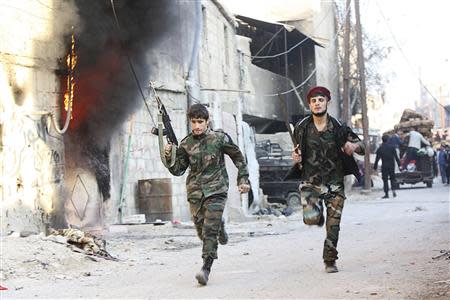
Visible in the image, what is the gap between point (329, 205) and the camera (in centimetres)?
573

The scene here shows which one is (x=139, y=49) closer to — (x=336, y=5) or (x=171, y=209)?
(x=171, y=209)

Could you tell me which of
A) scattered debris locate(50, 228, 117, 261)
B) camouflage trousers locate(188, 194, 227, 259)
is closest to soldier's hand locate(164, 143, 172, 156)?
camouflage trousers locate(188, 194, 227, 259)

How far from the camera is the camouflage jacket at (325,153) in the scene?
5746mm

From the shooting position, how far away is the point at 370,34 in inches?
1415

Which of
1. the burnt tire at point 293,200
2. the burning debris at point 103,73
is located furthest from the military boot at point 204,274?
the burnt tire at point 293,200

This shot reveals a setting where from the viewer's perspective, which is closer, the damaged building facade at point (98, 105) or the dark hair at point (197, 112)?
the dark hair at point (197, 112)

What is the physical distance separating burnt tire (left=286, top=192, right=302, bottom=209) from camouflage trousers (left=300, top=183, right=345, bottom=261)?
1236 cm

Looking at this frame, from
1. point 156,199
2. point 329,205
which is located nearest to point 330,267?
point 329,205

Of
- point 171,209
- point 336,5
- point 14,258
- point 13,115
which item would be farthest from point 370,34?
point 14,258

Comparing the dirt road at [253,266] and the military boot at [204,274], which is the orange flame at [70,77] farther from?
the military boot at [204,274]

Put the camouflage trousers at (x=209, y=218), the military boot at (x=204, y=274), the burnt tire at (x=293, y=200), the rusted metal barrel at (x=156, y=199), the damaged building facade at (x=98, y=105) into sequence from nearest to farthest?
the military boot at (x=204, y=274) → the camouflage trousers at (x=209, y=218) → the damaged building facade at (x=98, y=105) → the rusted metal barrel at (x=156, y=199) → the burnt tire at (x=293, y=200)

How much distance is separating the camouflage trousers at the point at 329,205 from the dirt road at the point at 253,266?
23 centimetres

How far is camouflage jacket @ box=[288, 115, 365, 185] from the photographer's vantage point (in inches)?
226

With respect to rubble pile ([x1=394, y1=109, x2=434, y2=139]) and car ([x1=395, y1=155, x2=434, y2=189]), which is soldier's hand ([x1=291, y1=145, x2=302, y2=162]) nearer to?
car ([x1=395, y1=155, x2=434, y2=189])
